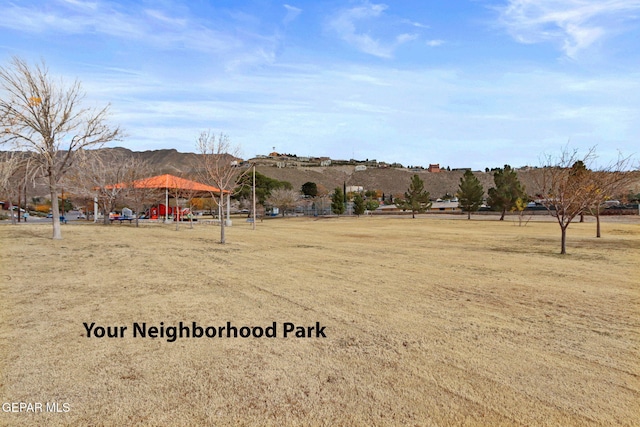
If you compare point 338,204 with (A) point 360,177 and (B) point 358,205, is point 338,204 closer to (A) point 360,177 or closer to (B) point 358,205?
(B) point 358,205

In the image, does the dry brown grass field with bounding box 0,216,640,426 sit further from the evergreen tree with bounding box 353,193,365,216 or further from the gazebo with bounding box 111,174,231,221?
the evergreen tree with bounding box 353,193,365,216

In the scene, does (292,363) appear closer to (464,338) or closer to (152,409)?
(152,409)

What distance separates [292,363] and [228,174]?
1639 centimetres

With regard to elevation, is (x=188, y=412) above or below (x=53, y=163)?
below

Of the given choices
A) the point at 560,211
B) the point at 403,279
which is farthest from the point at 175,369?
the point at 560,211

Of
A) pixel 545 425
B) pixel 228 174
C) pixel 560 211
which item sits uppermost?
pixel 228 174

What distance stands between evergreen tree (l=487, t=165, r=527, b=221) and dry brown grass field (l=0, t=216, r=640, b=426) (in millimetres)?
39095

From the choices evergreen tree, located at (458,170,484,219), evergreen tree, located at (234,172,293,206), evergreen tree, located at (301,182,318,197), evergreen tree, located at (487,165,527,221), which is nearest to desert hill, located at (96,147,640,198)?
evergreen tree, located at (301,182,318,197)

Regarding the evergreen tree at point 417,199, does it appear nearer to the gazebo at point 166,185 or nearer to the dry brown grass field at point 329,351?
the gazebo at point 166,185

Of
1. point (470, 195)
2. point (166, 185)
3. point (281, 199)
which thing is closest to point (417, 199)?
point (470, 195)

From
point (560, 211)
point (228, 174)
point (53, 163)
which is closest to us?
point (560, 211)

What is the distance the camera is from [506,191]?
46.6 metres

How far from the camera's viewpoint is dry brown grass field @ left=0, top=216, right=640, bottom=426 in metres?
3.48

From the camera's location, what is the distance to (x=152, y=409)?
11.4 ft
